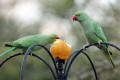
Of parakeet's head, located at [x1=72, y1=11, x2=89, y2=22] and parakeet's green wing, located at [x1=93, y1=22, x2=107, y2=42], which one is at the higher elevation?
parakeet's head, located at [x1=72, y1=11, x2=89, y2=22]

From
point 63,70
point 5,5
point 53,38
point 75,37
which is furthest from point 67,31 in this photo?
point 63,70

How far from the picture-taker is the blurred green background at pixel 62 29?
6.41m

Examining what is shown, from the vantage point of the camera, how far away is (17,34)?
765 cm

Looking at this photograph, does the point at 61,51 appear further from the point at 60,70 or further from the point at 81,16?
the point at 81,16

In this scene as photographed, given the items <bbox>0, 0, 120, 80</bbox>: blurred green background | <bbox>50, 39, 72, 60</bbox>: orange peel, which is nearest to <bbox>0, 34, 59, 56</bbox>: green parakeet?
<bbox>50, 39, 72, 60</bbox>: orange peel

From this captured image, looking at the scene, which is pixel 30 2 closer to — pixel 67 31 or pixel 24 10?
pixel 24 10

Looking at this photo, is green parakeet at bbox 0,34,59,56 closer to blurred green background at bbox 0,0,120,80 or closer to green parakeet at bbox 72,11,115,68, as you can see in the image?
green parakeet at bbox 72,11,115,68

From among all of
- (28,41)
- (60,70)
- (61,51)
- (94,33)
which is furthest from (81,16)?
(60,70)

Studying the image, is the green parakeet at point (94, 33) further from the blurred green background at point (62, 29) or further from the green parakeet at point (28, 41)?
the blurred green background at point (62, 29)

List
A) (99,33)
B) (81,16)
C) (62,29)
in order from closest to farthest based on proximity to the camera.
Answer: (99,33) → (81,16) → (62,29)

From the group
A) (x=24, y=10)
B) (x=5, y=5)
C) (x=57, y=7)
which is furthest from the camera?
(x=5, y=5)

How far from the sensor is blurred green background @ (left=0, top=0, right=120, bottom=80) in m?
6.41

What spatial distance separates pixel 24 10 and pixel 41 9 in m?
1.00

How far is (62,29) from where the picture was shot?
7875 millimetres
